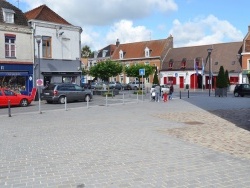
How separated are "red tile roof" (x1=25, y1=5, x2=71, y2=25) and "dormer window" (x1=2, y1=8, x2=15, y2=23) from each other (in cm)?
242

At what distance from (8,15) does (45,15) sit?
4.43m

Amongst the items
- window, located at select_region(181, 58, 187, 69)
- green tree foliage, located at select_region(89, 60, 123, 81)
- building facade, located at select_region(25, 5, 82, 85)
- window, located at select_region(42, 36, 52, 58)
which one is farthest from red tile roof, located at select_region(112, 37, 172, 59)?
window, located at select_region(42, 36, 52, 58)

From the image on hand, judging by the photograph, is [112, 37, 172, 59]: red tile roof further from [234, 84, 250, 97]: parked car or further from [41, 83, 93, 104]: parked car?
[41, 83, 93, 104]: parked car

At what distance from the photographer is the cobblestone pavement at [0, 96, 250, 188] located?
19.4ft

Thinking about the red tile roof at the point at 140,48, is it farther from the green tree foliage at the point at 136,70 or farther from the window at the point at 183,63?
the green tree foliage at the point at 136,70

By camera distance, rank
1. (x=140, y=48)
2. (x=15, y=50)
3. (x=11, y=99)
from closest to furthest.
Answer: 1. (x=11, y=99)
2. (x=15, y=50)
3. (x=140, y=48)

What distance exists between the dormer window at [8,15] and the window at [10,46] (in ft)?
4.82

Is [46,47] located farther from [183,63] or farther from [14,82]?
[183,63]

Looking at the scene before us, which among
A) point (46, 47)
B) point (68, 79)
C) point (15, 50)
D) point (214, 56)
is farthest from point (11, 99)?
point (214, 56)

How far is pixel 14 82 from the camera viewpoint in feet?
97.5

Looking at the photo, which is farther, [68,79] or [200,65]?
[200,65]

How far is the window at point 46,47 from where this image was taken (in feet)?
104

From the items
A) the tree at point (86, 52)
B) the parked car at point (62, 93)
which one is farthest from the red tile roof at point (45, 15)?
the tree at point (86, 52)

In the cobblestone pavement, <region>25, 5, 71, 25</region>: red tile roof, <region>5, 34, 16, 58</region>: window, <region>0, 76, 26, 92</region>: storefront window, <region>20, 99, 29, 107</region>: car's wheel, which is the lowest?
the cobblestone pavement
